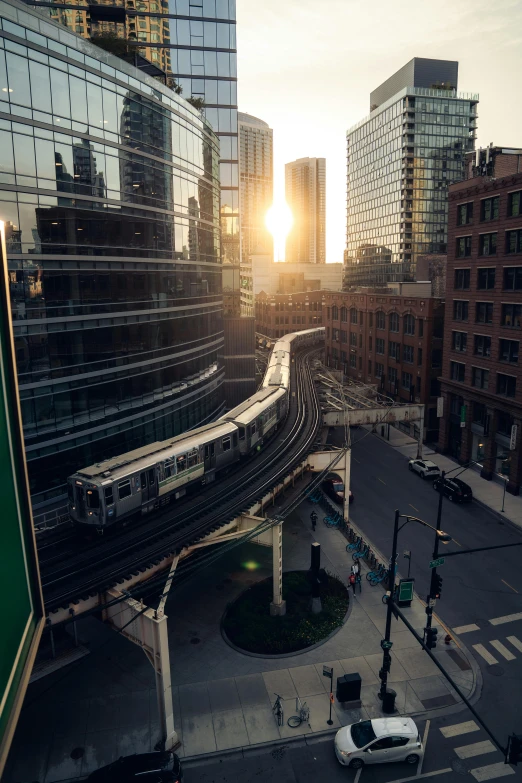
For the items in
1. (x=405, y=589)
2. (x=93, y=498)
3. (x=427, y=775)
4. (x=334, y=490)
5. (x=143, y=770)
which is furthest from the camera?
(x=334, y=490)

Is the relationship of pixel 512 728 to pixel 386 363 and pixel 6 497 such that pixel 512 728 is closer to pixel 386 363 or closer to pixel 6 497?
pixel 6 497

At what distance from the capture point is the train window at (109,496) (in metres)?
28.0

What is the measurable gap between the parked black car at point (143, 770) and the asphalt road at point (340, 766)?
119 centimetres

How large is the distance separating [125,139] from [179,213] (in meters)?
8.05

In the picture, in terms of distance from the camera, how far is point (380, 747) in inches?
823

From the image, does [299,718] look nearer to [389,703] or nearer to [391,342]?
[389,703]

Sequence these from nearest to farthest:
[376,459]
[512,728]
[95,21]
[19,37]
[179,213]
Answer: [512,728]
[19,37]
[179,213]
[95,21]
[376,459]

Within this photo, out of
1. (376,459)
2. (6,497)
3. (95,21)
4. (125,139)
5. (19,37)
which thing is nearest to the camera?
(6,497)

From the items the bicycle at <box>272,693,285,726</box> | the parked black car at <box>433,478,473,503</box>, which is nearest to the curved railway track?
the bicycle at <box>272,693,285,726</box>

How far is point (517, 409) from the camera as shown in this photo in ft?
146

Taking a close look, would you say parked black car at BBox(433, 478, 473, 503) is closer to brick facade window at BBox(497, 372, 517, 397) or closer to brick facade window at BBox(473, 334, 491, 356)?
brick facade window at BBox(497, 372, 517, 397)

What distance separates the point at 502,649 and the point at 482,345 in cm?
2982

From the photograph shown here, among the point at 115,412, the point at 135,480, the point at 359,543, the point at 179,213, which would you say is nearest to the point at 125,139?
the point at 179,213

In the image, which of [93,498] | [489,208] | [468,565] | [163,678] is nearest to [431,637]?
[468,565]
